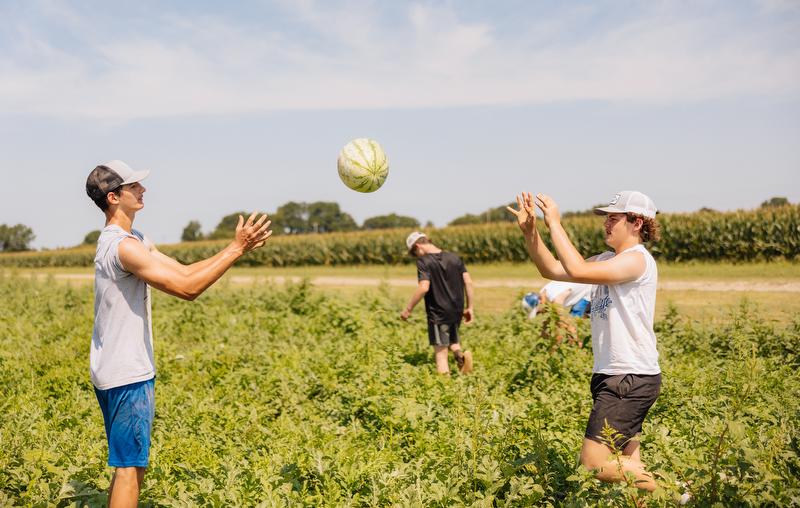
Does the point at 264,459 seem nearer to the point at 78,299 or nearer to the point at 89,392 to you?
the point at 89,392

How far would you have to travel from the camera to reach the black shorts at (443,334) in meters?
8.47

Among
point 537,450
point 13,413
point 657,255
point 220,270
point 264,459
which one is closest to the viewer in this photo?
point 220,270

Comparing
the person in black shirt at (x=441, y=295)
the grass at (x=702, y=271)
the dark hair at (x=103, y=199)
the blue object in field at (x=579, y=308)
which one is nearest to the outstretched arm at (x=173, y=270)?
the dark hair at (x=103, y=199)

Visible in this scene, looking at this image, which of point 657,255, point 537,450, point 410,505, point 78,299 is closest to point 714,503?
point 537,450

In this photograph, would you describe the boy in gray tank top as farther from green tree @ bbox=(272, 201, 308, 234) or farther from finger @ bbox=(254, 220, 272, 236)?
green tree @ bbox=(272, 201, 308, 234)

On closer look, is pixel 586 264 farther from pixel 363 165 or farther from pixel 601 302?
pixel 363 165

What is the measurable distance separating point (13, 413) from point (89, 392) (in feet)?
3.93

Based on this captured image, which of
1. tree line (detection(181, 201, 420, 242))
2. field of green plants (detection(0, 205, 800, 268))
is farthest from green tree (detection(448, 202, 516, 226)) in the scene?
field of green plants (detection(0, 205, 800, 268))

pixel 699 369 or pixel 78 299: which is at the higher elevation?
pixel 78 299

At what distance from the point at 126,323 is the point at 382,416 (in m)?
2.98

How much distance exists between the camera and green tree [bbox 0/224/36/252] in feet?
334

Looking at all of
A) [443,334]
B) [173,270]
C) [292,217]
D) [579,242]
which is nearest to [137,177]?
[173,270]

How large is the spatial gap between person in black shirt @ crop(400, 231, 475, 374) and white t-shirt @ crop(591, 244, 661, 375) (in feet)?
14.1

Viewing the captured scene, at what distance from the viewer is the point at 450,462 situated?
4809 millimetres
